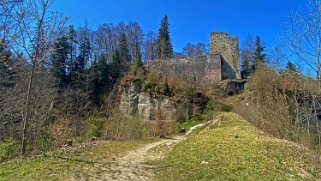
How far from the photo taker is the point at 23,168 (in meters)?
7.39

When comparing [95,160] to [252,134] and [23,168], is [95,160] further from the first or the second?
[252,134]

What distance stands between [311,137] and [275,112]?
2.03 metres

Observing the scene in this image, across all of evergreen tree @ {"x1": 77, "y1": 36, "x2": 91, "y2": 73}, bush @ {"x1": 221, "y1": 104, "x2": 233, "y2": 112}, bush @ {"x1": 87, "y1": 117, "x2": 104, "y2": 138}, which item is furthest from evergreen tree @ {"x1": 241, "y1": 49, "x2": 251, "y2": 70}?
bush @ {"x1": 87, "y1": 117, "x2": 104, "y2": 138}

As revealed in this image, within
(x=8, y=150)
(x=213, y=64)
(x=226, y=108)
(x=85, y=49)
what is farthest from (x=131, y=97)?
(x=8, y=150)

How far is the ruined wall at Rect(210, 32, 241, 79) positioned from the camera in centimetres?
3919

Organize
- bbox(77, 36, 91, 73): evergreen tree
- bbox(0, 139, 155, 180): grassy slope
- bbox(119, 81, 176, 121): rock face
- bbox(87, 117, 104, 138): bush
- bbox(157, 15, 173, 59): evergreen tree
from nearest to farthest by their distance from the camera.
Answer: bbox(0, 139, 155, 180): grassy slope, bbox(87, 117, 104, 138): bush, bbox(119, 81, 176, 121): rock face, bbox(77, 36, 91, 73): evergreen tree, bbox(157, 15, 173, 59): evergreen tree

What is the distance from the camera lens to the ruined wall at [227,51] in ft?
129

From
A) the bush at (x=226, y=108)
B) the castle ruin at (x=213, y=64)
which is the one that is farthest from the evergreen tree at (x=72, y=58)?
the bush at (x=226, y=108)

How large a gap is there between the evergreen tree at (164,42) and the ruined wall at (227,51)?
716 cm

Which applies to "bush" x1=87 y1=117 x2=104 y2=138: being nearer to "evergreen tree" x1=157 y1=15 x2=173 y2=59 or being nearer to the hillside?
the hillside

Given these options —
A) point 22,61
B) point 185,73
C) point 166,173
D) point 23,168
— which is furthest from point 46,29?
point 185,73

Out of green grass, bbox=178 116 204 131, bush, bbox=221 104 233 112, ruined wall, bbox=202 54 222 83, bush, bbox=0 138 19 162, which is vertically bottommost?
bush, bbox=0 138 19 162

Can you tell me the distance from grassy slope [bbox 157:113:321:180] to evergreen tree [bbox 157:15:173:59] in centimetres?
3242

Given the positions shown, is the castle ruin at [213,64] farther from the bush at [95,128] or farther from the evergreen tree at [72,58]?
the bush at [95,128]
